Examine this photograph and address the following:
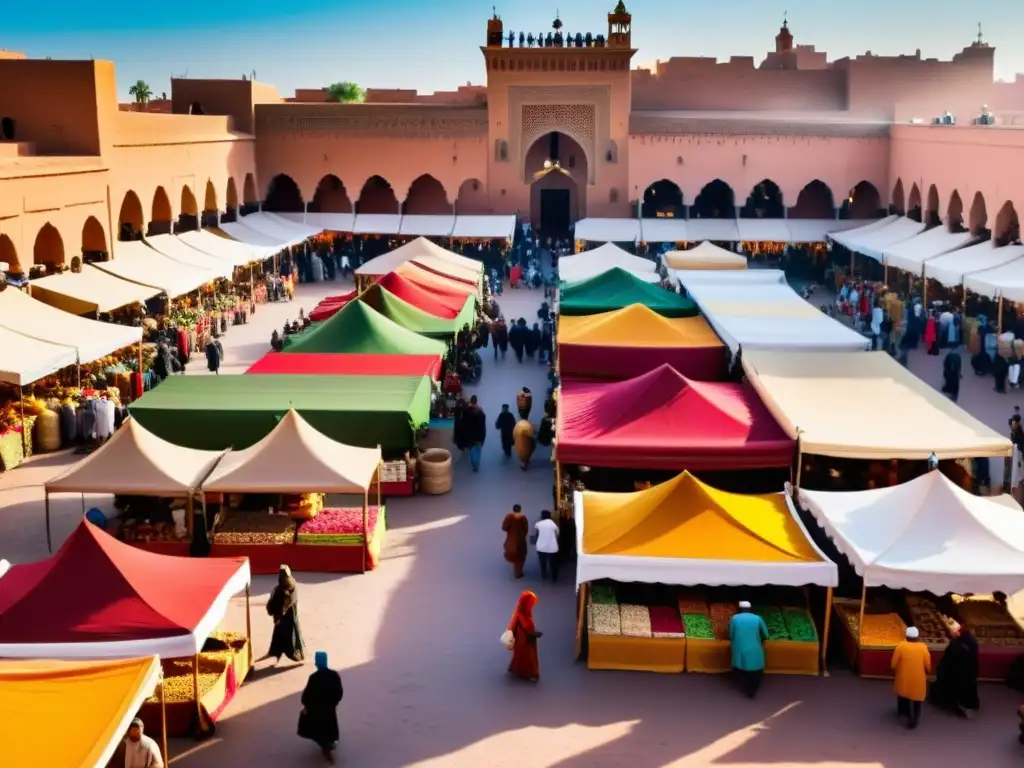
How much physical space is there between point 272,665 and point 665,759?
295 centimetres

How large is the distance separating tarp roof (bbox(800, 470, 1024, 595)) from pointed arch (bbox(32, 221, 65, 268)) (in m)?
13.8

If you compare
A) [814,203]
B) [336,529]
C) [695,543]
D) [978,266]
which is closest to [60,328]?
[336,529]

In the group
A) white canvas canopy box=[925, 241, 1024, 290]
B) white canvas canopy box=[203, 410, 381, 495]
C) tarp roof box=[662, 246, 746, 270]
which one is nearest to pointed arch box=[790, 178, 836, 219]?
white canvas canopy box=[925, 241, 1024, 290]

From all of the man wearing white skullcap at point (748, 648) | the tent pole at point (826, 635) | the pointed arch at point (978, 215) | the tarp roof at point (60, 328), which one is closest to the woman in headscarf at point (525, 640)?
the man wearing white skullcap at point (748, 648)

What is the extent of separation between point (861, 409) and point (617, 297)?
647 centimetres

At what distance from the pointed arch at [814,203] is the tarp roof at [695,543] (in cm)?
2461

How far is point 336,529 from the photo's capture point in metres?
10.4

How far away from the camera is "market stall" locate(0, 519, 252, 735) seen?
695cm

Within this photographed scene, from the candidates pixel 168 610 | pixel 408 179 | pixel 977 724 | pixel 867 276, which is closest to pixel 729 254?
pixel 867 276

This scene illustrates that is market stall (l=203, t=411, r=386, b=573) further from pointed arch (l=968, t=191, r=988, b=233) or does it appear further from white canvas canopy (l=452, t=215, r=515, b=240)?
white canvas canopy (l=452, t=215, r=515, b=240)

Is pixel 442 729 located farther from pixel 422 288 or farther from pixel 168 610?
pixel 422 288

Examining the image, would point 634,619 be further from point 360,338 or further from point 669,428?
point 360,338

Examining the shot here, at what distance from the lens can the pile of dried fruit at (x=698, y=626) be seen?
8373mm

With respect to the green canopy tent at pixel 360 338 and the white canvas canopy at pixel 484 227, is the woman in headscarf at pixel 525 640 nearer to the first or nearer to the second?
the green canopy tent at pixel 360 338
